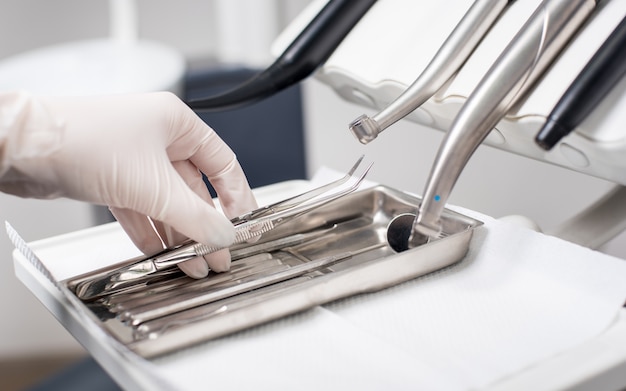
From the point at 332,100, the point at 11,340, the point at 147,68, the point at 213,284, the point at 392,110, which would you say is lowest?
the point at 11,340

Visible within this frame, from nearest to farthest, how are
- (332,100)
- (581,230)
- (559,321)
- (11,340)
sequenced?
(559,321) < (581,230) < (332,100) < (11,340)

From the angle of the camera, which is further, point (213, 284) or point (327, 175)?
point (327, 175)

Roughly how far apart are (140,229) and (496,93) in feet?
0.77

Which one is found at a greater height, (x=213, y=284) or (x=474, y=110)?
(x=474, y=110)

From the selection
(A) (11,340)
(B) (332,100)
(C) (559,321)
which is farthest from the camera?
(A) (11,340)

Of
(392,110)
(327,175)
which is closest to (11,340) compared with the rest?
(327,175)

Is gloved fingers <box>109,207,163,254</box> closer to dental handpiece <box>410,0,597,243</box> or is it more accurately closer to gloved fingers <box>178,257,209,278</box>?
gloved fingers <box>178,257,209,278</box>

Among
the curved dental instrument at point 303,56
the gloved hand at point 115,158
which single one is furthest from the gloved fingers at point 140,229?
the curved dental instrument at point 303,56

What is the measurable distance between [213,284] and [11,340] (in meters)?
1.05

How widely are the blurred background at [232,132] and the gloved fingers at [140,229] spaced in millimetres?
240

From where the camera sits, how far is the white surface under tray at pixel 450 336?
0.34 meters

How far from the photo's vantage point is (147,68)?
1.06 metres

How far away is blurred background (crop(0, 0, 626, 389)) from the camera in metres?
0.64

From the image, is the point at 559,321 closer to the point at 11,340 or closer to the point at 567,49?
the point at 567,49
